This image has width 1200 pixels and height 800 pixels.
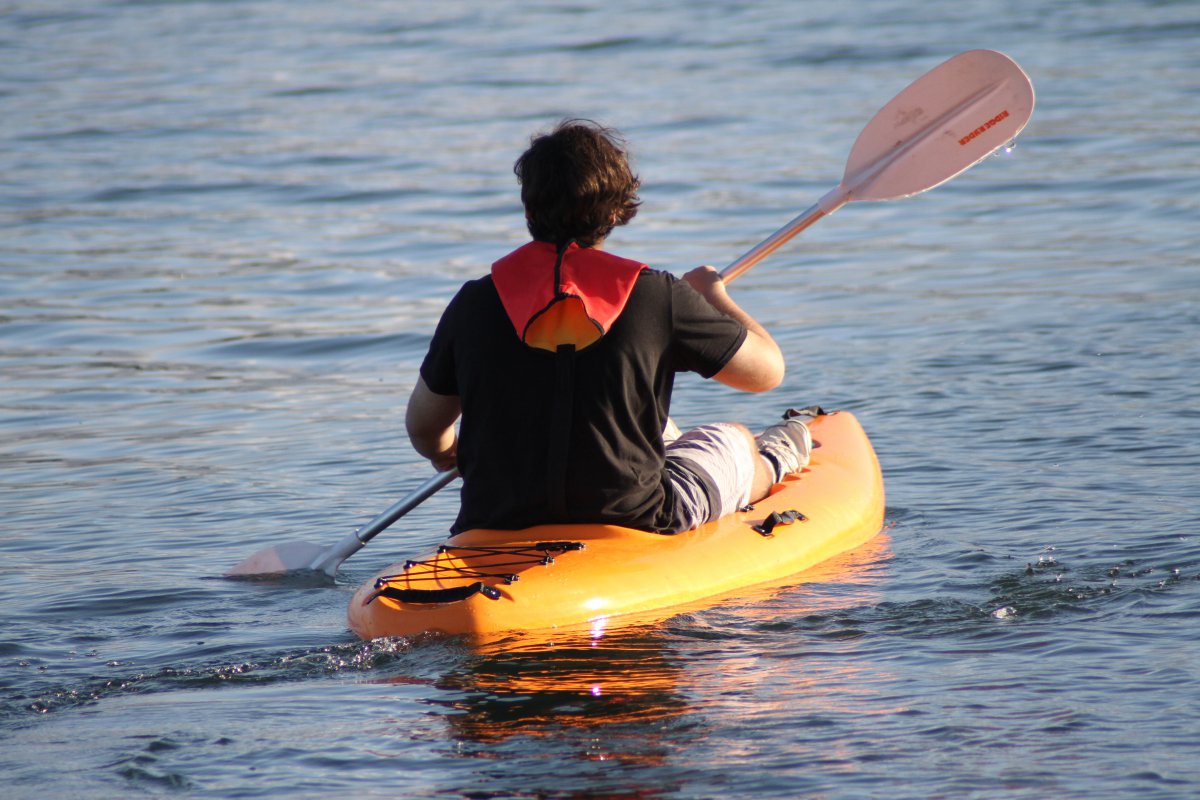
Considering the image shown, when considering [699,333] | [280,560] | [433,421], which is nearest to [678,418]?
[280,560]

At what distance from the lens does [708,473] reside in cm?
409

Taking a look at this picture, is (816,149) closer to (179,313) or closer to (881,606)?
(179,313)

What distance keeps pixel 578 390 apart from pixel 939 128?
2.15 m

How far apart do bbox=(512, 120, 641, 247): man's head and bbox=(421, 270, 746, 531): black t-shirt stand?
166 millimetres

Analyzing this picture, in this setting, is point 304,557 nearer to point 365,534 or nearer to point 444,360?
point 365,534

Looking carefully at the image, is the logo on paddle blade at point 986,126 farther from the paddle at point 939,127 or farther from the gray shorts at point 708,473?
the gray shorts at point 708,473

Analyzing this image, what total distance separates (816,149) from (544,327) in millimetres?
9635

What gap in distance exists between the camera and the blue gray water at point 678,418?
309cm

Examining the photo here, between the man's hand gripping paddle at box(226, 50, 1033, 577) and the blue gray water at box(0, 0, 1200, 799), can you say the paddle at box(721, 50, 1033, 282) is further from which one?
the blue gray water at box(0, 0, 1200, 799)

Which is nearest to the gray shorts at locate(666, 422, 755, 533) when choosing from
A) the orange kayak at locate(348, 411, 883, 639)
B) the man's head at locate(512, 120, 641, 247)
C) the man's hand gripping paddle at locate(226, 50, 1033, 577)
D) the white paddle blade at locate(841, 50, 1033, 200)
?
the orange kayak at locate(348, 411, 883, 639)

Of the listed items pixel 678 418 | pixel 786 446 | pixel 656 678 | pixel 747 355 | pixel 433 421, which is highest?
pixel 747 355

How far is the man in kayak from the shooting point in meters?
3.45

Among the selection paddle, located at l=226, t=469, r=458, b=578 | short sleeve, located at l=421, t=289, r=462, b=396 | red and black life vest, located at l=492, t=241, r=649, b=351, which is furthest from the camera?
paddle, located at l=226, t=469, r=458, b=578

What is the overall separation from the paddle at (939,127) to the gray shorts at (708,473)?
1118 millimetres
